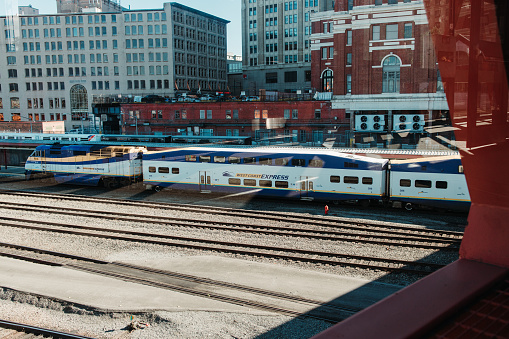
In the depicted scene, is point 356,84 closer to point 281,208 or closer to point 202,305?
point 281,208

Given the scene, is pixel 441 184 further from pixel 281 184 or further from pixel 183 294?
pixel 183 294

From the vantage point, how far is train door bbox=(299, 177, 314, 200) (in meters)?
27.2

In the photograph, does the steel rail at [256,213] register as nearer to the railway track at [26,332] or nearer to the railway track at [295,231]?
the railway track at [295,231]

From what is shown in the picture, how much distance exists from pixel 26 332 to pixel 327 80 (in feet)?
226

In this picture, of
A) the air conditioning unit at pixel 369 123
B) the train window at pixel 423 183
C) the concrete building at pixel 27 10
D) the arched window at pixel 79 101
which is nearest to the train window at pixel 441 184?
the train window at pixel 423 183

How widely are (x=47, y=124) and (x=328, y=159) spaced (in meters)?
50.0

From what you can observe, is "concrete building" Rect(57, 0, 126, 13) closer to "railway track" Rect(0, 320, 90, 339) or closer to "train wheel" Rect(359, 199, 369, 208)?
"train wheel" Rect(359, 199, 369, 208)

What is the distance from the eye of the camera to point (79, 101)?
3750 inches

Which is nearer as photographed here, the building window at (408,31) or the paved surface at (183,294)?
the paved surface at (183,294)

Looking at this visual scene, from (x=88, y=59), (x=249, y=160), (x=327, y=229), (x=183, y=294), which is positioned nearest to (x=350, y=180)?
(x=327, y=229)

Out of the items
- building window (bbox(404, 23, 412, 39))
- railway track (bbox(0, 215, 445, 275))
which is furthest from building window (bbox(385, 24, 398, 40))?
railway track (bbox(0, 215, 445, 275))

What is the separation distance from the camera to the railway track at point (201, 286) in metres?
12.7

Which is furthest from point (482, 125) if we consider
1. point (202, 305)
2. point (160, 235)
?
point (160, 235)

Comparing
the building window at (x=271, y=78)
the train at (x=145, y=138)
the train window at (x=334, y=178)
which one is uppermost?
the building window at (x=271, y=78)
